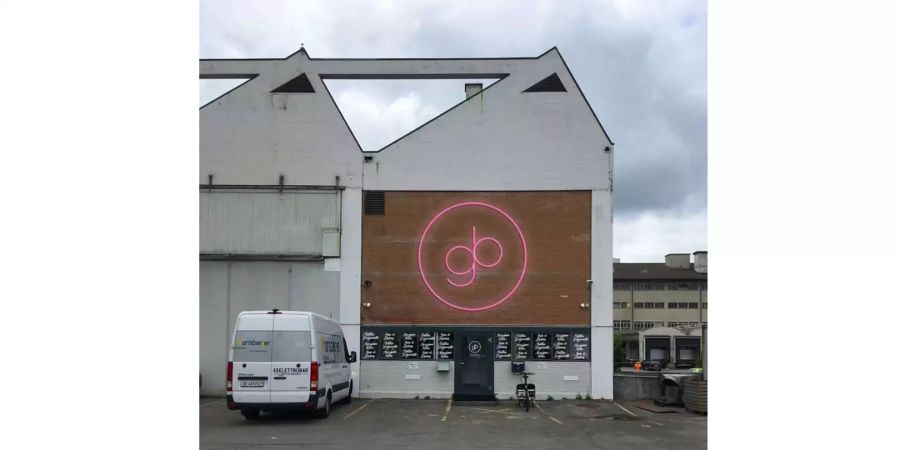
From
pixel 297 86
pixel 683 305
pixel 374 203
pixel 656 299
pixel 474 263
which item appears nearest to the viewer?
pixel 474 263

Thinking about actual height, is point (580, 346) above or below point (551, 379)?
above

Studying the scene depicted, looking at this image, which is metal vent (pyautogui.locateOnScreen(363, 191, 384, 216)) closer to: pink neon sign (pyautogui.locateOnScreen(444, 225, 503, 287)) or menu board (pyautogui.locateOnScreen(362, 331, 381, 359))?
pink neon sign (pyautogui.locateOnScreen(444, 225, 503, 287))

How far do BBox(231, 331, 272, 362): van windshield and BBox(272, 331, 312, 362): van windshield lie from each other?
0.47ft

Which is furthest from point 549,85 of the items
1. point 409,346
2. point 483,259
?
point 409,346

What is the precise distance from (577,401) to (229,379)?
34.8 feet

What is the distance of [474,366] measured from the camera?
74.4 ft

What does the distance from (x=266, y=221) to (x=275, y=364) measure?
8.71m

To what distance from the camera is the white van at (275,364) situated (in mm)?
15492

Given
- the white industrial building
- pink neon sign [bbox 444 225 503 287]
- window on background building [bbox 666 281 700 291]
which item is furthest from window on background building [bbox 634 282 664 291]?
pink neon sign [bbox 444 225 503 287]

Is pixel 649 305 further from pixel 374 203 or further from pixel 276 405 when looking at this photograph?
pixel 276 405

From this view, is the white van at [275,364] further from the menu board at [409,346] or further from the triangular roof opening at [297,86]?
the triangular roof opening at [297,86]

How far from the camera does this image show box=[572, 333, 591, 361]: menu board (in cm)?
2262

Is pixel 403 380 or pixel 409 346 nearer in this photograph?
pixel 403 380

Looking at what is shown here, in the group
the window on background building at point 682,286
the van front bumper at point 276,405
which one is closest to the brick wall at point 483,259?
the van front bumper at point 276,405
